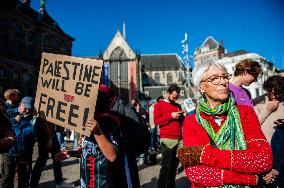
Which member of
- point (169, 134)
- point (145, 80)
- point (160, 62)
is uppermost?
point (160, 62)

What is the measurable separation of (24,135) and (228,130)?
385 centimetres

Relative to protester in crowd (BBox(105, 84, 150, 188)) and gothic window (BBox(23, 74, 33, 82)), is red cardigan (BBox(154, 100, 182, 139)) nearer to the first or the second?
protester in crowd (BBox(105, 84, 150, 188))

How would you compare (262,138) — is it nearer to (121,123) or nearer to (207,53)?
(121,123)

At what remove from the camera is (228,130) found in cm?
167

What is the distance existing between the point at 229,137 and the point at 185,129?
30 cm

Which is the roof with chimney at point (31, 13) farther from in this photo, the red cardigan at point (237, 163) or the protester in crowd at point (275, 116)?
the red cardigan at point (237, 163)

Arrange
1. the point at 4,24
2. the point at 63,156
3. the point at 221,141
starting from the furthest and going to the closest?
the point at 4,24 → the point at 63,156 → the point at 221,141

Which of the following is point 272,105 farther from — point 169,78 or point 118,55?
point 169,78

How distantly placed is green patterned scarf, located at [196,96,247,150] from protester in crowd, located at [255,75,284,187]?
56.5 inches

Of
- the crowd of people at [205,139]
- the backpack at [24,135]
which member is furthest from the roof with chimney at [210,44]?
the crowd of people at [205,139]

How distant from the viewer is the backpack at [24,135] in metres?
4.27

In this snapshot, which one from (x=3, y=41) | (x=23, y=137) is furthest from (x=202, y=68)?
(x=3, y=41)

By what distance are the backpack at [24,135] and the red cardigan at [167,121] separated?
236 centimetres

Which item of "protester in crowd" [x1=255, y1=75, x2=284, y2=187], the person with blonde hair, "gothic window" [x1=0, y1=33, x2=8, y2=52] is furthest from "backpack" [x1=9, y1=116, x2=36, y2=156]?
"gothic window" [x1=0, y1=33, x2=8, y2=52]
